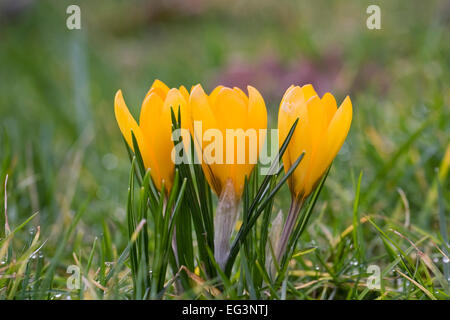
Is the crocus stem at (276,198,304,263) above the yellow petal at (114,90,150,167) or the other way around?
the other way around

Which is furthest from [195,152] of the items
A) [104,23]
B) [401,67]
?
[104,23]

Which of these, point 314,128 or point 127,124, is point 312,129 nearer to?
point 314,128

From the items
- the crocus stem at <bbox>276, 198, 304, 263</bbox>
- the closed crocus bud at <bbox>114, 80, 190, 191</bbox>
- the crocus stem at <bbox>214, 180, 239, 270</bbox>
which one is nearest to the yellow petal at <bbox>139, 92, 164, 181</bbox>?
the closed crocus bud at <bbox>114, 80, 190, 191</bbox>

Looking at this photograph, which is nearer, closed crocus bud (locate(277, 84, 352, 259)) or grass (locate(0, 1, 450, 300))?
closed crocus bud (locate(277, 84, 352, 259))

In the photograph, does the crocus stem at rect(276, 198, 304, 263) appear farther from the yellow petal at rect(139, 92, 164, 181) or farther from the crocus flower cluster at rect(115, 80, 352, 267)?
the yellow petal at rect(139, 92, 164, 181)

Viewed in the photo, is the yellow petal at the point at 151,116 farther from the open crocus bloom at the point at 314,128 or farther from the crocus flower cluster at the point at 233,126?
the open crocus bloom at the point at 314,128

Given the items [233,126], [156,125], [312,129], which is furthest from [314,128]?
[156,125]
